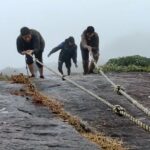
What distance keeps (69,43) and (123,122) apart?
10226mm

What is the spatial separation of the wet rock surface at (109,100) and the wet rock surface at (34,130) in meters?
0.96

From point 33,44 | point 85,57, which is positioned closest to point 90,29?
point 85,57

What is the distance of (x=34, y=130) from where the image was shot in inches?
390

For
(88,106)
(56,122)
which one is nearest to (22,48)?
(88,106)

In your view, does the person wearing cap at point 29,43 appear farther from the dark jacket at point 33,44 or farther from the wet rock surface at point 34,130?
the wet rock surface at point 34,130

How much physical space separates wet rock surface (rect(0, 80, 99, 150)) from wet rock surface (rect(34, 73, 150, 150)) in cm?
96

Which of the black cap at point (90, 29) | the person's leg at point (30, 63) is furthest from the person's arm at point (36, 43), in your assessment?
the black cap at point (90, 29)

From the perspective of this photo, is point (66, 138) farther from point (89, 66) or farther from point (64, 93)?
point (89, 66)

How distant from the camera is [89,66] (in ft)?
73.0

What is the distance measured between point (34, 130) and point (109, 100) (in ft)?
15.6

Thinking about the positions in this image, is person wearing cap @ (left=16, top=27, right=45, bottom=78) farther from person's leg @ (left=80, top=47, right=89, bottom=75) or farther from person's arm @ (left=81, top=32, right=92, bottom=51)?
person's leg @ (left=80, top=47, right=89, bottom=75)

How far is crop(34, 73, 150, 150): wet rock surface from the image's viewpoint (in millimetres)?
11102

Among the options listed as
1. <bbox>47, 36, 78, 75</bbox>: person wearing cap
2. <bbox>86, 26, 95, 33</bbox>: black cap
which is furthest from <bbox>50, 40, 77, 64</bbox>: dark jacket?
<bbox>86, 26, 95, 33</bbox>: black cap

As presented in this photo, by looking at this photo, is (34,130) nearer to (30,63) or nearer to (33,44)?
(33,44)
